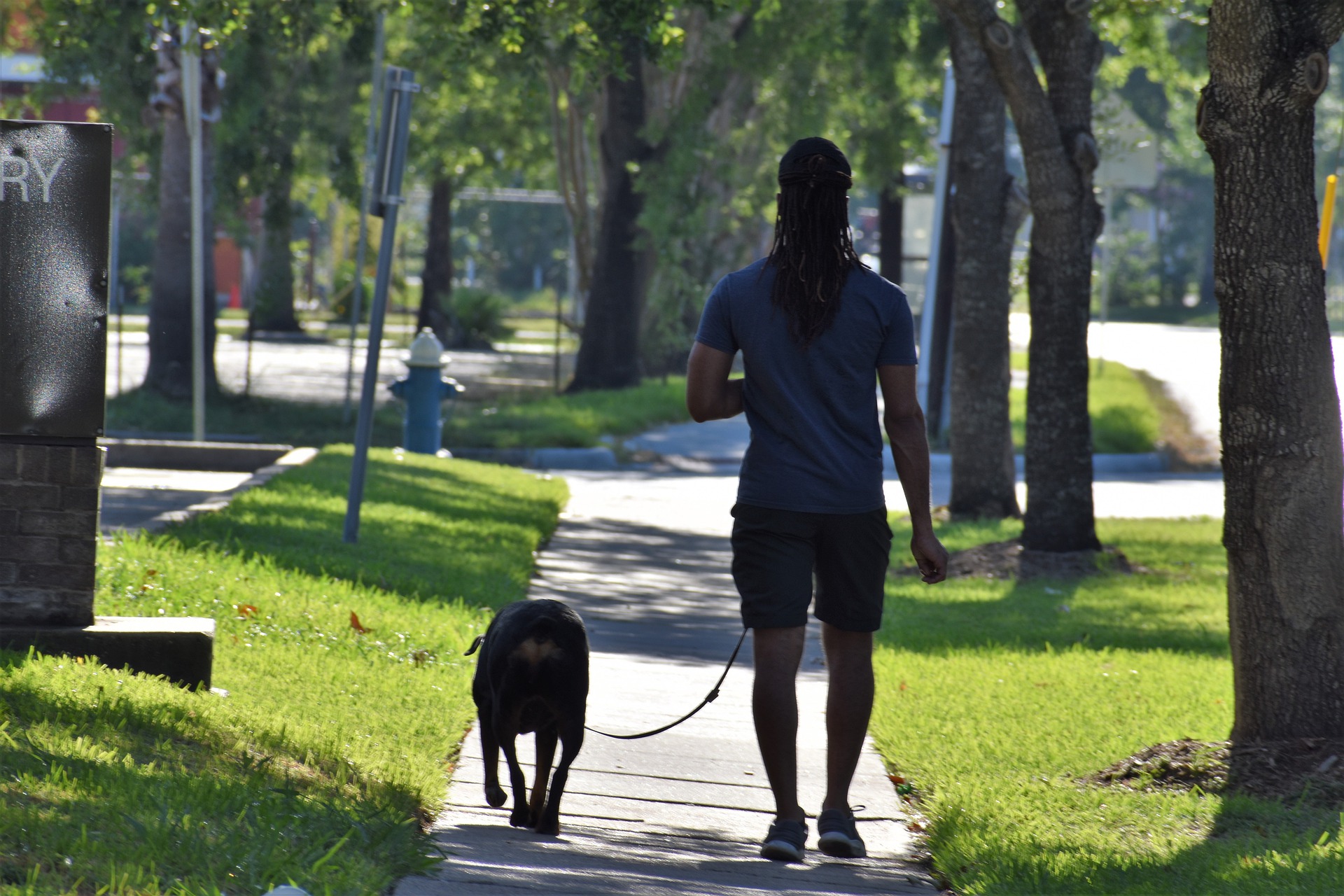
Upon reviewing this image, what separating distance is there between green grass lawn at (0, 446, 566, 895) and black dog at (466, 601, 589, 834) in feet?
1.10

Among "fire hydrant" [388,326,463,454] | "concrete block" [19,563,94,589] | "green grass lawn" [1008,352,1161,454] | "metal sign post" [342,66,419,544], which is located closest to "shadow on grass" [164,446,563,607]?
"metal sign post" [342,66,419,544]

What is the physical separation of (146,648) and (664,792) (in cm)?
187

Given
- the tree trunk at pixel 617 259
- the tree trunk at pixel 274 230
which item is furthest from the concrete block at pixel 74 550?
the tree trunk at pixel 617 259

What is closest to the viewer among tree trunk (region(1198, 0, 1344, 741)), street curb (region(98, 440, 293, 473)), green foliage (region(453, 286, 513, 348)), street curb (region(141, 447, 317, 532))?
tree trunk (region(1198, 0, 1344, 741))

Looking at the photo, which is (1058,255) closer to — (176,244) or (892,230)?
(176,244)

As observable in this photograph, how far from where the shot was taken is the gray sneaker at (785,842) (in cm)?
482

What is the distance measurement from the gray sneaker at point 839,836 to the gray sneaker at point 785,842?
0.22 ft

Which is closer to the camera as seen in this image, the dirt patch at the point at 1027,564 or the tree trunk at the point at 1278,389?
the tree trunk at the point at 1278,389

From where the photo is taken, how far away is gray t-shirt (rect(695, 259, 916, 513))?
4840 millimetres

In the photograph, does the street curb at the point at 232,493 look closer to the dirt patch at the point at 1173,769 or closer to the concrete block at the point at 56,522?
the concrete block at the point at 56,522

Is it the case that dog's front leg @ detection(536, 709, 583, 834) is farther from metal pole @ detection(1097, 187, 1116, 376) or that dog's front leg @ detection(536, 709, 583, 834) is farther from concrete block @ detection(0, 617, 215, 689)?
metal pole @ detection(1097, 187, 1116, 376)

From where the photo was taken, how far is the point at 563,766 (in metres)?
5.03

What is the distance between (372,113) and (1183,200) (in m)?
58.4

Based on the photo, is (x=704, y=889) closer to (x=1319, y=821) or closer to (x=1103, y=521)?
(x=1319, y=821)
